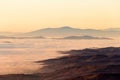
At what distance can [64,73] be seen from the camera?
7994 centimetres

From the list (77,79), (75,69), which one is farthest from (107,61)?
(77,79)

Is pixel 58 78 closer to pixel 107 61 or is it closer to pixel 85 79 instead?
pixel 85 79

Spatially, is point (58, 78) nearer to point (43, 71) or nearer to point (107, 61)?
point (43, 71)

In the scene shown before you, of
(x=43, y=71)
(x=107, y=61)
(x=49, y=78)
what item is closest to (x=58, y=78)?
(x=49, y=78)

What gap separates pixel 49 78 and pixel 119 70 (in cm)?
1097

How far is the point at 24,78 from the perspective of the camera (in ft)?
249

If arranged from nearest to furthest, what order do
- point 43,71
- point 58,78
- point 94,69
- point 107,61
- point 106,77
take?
point 106,77, point 58,78, point 94,69, point 43,71, point 107,61

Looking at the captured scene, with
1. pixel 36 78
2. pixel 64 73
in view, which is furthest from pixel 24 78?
pixel 64 73

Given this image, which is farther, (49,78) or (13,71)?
(13,71)

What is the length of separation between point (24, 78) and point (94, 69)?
11846mm

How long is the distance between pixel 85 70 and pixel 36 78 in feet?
31.3

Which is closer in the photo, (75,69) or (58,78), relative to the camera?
(58,78)

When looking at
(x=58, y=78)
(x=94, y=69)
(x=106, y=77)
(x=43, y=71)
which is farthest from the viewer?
(x=43, y=71)

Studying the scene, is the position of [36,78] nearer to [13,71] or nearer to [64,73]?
[64,73]
